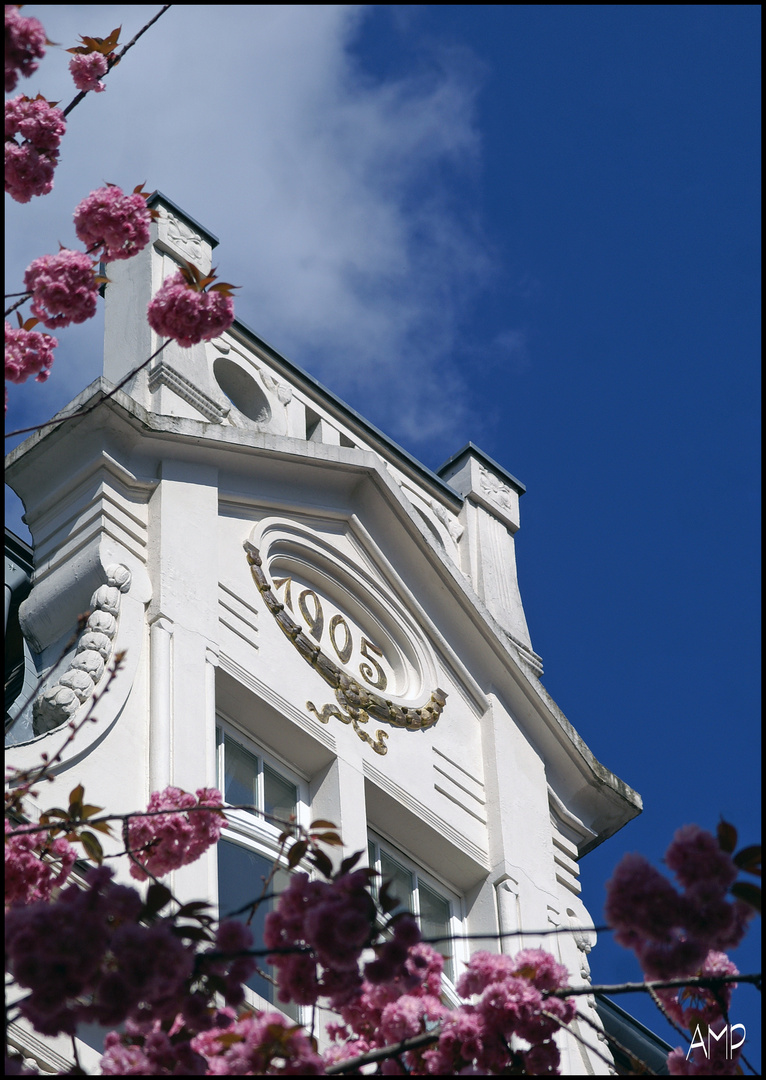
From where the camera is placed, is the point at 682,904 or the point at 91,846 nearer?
the point at 682,904

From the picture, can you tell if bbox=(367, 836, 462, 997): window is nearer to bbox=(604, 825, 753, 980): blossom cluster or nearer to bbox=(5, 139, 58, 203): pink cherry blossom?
bbox=(5, 139, 58, 203): pink cherry blossom

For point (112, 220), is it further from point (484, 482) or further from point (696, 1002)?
point (484, 482)

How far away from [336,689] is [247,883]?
73.0 inches

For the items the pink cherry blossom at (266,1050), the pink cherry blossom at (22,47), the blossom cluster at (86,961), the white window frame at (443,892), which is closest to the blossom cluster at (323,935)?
the pink cherry blossom at (266,1050)

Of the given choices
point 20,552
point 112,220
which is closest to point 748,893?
point 112,220

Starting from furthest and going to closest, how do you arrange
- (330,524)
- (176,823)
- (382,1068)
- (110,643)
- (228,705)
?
(330,524)
(228,705)
(110,643)
(176,823)
(382,1068)

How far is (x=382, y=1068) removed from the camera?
23.4 feet

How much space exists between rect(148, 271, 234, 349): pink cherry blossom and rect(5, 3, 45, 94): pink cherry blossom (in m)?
1.58

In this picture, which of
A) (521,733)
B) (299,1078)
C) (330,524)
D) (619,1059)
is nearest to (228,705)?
(330,524)

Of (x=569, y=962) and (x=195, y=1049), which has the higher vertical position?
(x=569, y=962)

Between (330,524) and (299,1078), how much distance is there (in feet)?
26.9

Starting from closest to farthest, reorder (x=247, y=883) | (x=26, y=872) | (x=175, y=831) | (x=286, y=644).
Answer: (x=26, y=872)
(x=175, y=831)
(x=247, y=883)
(x=286, y=644)

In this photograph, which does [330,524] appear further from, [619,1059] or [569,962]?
[619,1059]

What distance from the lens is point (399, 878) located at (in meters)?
13.3
